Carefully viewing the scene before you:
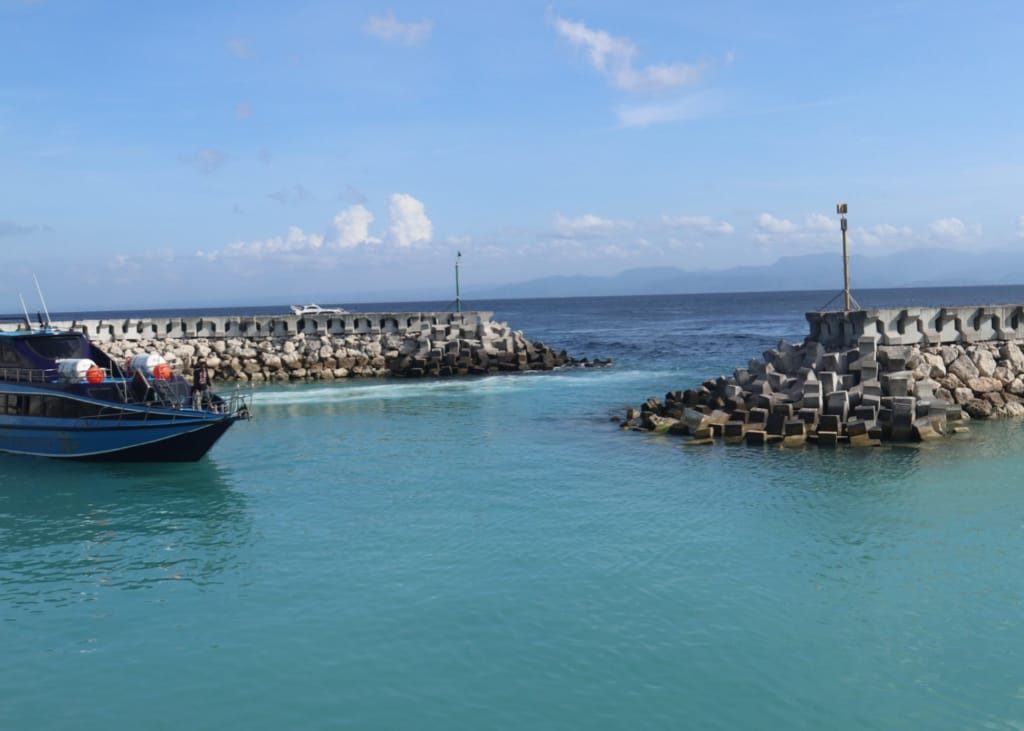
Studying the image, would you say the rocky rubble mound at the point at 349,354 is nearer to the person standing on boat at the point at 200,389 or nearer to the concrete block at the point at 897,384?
the person standing on boat at the point at 200,389

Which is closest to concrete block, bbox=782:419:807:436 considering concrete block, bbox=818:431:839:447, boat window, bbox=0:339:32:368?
concrete block, bbox=818:431:839:447

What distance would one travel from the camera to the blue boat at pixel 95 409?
24.8 m

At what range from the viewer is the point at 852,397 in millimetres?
26391

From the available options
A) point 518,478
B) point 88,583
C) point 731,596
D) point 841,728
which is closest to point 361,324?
point 518,478

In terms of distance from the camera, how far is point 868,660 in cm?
1162

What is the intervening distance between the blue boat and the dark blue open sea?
2.38 feet

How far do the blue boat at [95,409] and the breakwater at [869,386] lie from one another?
44.4 ft

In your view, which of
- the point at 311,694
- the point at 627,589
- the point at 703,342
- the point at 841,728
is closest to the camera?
the point at 841,728

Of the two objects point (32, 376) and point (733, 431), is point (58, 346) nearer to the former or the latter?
point (32, 376)

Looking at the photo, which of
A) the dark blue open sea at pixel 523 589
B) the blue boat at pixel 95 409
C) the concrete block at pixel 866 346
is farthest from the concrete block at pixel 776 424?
the blue boat at pixel 95 409

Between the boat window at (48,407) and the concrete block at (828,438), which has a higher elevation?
the boat window at (48,407)

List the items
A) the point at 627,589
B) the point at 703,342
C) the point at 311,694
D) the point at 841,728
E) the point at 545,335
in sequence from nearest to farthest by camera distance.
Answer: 1. the point at 841,728
2. the point at 311,694
3. the point at 627,589
4. the point at 703,342
5. the point at 545,335

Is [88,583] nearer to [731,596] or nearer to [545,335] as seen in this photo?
[731,596]

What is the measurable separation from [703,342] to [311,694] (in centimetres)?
6617
